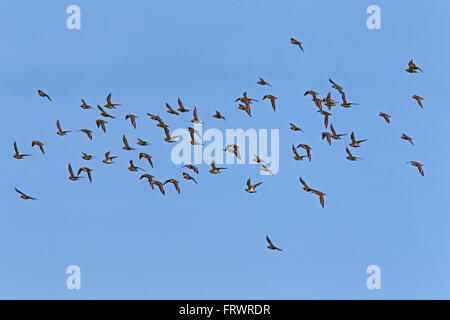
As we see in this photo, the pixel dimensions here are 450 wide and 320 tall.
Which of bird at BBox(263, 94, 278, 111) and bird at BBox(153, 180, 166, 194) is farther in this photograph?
bird at BBox(263, 94, 278, 111)

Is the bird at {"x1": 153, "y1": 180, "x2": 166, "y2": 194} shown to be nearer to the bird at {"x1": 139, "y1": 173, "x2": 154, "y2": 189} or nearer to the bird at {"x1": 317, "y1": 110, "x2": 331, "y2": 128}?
the bird at {"x1": 139, "y1": 173, "x2": 154, "y2": 189}

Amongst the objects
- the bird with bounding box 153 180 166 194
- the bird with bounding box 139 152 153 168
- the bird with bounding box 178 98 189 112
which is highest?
the bird with bounding box 178 98 189 112

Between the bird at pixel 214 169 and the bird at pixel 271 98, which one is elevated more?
the bird at pixel 271 98

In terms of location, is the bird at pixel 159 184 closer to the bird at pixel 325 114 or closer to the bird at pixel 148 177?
the bird at pixel 148 177

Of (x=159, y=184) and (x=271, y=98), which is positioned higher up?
(x=271, y=98)

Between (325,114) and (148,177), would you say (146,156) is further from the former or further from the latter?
(325,114)

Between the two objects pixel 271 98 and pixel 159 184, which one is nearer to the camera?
pixel 159 184

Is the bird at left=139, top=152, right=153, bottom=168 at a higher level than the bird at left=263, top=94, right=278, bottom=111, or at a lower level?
lower

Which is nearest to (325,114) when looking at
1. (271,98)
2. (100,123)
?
(271,98)
